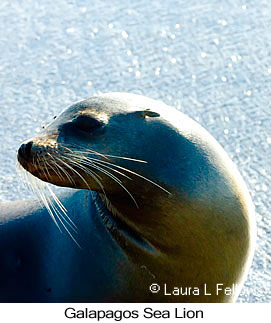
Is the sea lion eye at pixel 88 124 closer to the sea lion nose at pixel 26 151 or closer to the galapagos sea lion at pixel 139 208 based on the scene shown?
the galapagos sea lion at pixel 139 208

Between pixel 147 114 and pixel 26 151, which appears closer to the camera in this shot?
pixel 26 151

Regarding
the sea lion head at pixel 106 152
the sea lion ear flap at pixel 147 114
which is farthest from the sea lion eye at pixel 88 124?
the sea lion ear flap at pixel 147 114

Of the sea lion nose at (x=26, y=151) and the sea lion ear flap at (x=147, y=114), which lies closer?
the sea lion nose at (x=26, y=151)

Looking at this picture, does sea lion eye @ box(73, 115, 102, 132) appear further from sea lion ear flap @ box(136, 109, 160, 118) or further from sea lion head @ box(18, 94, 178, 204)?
sea lion ear flap @ box(136, 109, 160, 118)

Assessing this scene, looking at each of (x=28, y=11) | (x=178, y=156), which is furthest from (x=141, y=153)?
(x=28, y=11)

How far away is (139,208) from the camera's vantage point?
3707 millimetres

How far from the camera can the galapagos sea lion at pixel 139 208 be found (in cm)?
362

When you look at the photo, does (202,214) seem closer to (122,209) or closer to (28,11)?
(122,209)

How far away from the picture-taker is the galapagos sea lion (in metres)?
3.62

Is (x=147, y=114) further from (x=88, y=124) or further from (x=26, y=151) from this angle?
(x=26, y=151)

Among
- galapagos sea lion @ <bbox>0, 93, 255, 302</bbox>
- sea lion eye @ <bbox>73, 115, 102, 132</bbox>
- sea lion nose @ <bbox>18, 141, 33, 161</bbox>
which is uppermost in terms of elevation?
sea lion eye @ <bbox>73, 115, 102, 132</bbox>

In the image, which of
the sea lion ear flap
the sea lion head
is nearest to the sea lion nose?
the sea lion head

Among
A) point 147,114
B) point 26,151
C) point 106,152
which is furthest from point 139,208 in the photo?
point 26,151
